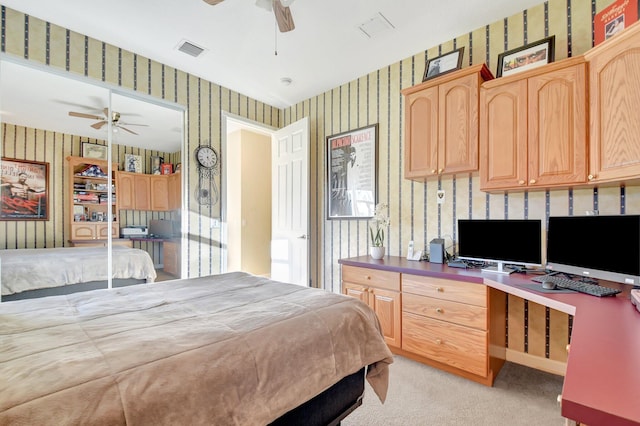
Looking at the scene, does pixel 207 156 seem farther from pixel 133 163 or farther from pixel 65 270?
pixel 65 270

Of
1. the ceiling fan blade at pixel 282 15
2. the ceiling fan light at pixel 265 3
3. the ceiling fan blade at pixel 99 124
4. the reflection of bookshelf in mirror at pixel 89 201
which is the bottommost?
the reflection of bookshelf in mirror at pixel 89 201

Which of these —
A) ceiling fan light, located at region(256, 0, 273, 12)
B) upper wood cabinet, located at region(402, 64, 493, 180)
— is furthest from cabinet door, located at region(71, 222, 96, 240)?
upper wood cabinet, located at region(402, 64, 493, 180)

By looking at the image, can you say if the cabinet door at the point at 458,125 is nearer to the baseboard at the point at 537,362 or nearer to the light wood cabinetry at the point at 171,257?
the baseboard at the point at 537,362

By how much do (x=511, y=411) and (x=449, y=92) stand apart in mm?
2384

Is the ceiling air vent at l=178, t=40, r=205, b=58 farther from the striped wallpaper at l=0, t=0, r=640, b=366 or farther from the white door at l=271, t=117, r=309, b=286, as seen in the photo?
the white door at l=271, t=117, r=309, b=286

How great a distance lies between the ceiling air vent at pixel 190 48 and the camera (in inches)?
108

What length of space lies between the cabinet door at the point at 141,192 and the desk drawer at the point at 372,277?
2149 millimetres

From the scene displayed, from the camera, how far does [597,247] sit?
1.80m

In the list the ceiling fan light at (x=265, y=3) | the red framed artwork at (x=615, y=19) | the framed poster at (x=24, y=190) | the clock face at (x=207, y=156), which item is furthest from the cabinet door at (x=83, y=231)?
the red framed artwork at (x=615, y=19)

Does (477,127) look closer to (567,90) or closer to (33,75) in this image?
(567,90)

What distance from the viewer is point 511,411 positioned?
186 cm

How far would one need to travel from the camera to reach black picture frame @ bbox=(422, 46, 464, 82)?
2.58 metres

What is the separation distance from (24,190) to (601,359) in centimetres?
363

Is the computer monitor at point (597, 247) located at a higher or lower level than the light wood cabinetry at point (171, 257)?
higher
